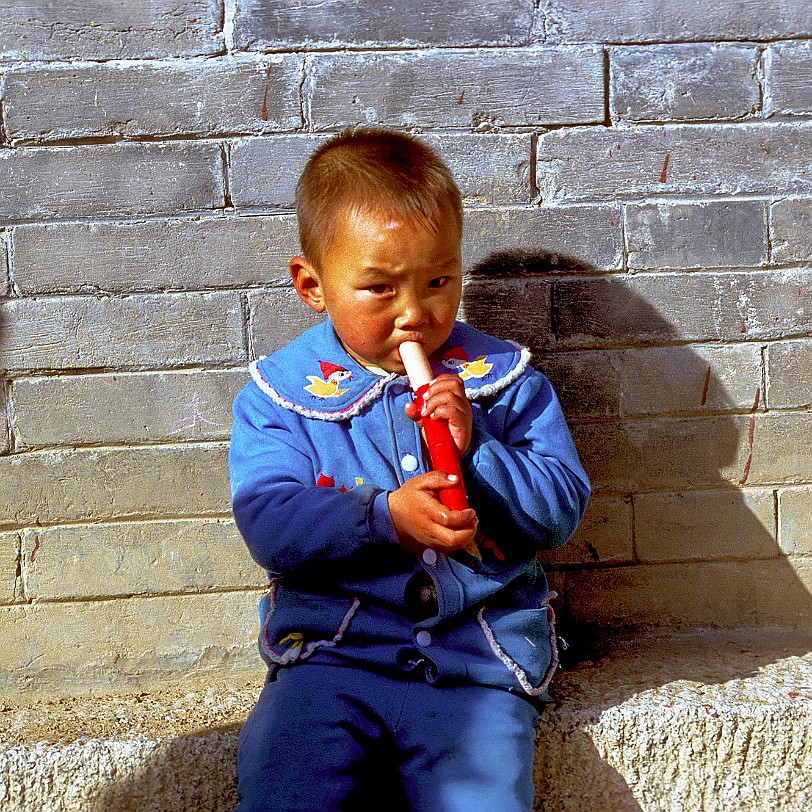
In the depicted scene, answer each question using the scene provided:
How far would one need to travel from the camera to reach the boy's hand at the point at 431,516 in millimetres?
1725

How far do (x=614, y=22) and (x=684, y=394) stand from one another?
37.0 inches

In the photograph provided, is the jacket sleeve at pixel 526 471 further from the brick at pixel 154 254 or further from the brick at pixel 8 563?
the brick at pixel 8 563

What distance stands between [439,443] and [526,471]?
0.24 m

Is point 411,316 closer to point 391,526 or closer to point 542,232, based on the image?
point 391,526

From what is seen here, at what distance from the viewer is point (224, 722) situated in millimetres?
2270

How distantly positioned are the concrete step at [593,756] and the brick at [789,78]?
141 cm

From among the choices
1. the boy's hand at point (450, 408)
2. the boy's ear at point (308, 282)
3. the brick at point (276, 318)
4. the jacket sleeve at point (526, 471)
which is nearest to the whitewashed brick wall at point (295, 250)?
the brick at point (276, 318)

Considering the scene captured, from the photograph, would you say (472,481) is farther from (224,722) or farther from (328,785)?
(224,722)

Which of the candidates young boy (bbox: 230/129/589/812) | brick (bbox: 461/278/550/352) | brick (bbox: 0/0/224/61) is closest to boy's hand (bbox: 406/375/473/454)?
young boy (bbox: 230/129/589/812)

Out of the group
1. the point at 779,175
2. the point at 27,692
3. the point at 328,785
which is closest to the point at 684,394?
the point at 779,175

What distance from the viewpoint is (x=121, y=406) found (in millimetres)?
2434

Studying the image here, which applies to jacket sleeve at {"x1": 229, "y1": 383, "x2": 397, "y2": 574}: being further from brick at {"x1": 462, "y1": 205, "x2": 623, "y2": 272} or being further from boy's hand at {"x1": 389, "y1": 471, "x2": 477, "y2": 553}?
brick at {"x1": 462, "y1": 205, "x2": 623, "y2": 272}

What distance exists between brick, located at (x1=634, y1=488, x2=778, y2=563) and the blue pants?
0.77 metres

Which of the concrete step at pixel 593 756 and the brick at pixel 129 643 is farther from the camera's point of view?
the brick at pixel 129 643
